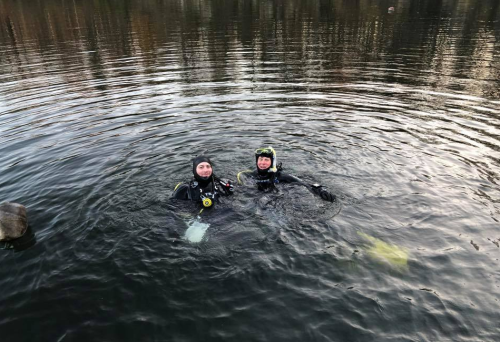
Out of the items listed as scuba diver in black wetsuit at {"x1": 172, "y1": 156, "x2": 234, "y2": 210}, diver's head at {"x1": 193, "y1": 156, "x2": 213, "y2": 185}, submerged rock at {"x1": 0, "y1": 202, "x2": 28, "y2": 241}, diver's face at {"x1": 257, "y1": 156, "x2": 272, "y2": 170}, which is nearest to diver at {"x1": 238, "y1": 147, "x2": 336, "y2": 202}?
diver's face at {"x1": 257, "y1": 156, "x2": 272, "y2": 170}

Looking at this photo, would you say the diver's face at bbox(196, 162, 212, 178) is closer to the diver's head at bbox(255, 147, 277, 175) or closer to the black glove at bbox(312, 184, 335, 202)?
the diver's head at bbox(255, 147, 277, 175)

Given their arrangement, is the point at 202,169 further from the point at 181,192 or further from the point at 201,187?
the point at 181,192

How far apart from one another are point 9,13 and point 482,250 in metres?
79.8

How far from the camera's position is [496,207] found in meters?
9.32

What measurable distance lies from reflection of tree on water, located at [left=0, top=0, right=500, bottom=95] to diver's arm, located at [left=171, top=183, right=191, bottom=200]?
15.4 m

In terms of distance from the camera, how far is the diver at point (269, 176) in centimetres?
1015

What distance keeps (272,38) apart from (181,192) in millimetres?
32969

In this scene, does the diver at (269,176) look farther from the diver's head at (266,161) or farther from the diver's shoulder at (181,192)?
the diver's shoulder at (181,192)

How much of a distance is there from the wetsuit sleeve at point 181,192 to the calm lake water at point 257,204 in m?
0.27

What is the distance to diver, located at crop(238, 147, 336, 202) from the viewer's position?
10.2m

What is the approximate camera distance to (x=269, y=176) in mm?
10797

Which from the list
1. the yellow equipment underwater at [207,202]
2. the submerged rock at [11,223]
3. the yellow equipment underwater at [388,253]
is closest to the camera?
the yellow equipment underwater at [388,253]

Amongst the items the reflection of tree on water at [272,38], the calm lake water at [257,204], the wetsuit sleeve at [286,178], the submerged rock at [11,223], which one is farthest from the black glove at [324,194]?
the reflection of tree on water at [272,38]

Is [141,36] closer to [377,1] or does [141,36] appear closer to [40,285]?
[40,285]
